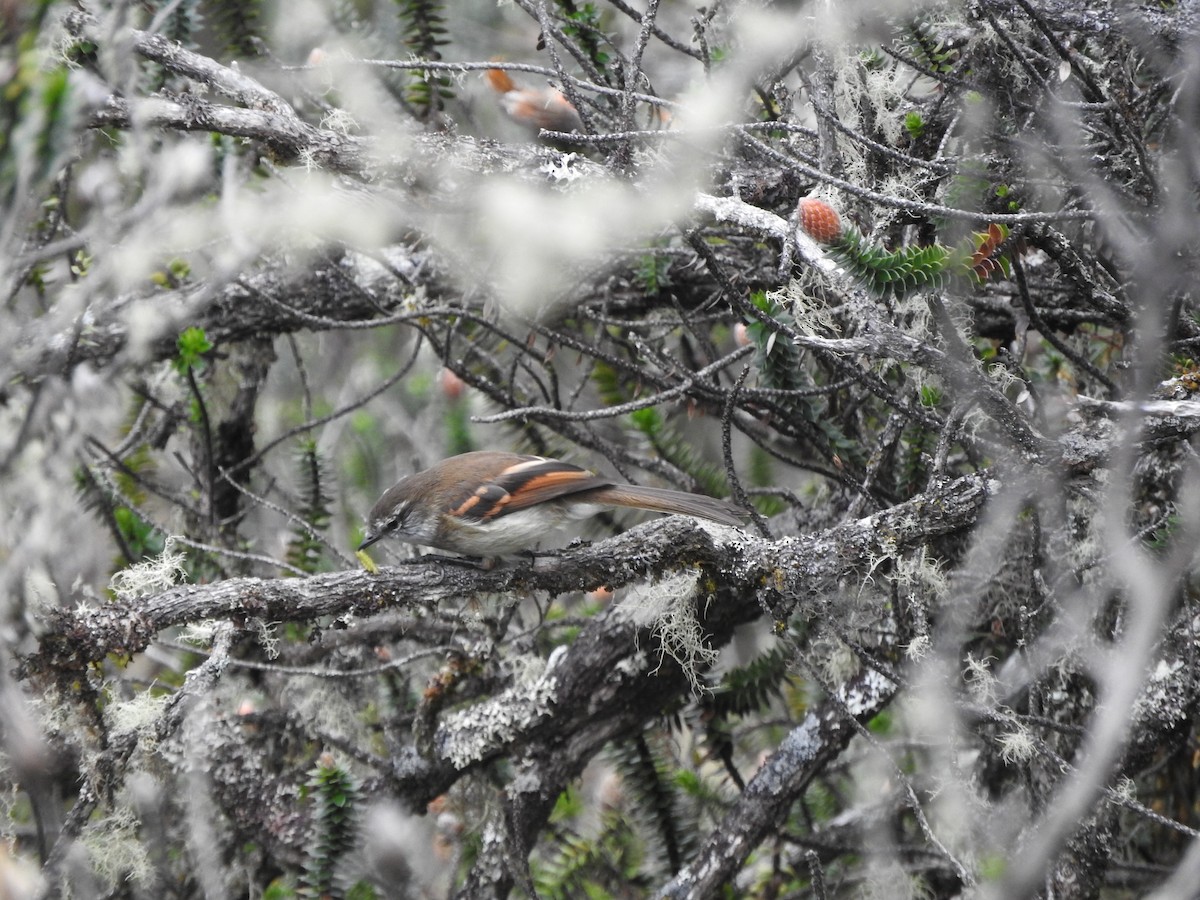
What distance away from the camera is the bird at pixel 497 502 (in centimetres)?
441

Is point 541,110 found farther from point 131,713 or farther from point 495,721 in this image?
point 131,713

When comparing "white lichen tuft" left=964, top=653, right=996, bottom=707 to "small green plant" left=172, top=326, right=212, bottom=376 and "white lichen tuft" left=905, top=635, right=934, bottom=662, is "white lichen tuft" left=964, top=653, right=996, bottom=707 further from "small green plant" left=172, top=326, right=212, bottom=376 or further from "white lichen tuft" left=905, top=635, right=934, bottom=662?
"small green plant" left=172, top=326, right=212, bottom=376

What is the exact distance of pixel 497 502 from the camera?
448 cm

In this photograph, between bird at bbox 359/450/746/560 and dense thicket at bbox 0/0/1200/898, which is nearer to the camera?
dense thicket at bbox 0/0/1200/898

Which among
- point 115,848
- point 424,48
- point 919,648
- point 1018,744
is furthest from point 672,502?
point 424,48

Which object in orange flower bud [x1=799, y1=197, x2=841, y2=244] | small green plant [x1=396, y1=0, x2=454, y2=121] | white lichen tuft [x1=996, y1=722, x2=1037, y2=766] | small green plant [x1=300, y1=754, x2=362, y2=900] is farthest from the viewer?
small green plant [x1=396, y1=0, x2=454, y2=121]

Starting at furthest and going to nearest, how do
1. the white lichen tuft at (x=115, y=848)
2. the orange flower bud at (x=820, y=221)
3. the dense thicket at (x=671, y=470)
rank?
the white lichen tuft at (x=115, y=848), the dense thicket at (x=671, y=470), the orange flower bud at (x=820, y=221)

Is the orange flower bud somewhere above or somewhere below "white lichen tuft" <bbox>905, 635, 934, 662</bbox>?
above

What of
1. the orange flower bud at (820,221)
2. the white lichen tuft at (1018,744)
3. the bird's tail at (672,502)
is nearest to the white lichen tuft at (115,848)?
the bird's tail at (672,502)

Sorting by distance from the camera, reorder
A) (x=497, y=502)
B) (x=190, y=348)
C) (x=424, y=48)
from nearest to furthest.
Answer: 1. (x=497, y=502)
2. (x=190, y=348)
3. (x=424, y=48)

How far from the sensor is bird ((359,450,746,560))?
4414 millimetres

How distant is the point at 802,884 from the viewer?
4.92 metres

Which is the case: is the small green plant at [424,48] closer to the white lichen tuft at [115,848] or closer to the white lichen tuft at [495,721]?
the white lichen tuft at [495,721]

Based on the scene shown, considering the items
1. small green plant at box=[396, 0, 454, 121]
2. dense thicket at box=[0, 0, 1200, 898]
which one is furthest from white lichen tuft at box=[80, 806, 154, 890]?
small green plant at box=[396, 0, 454, 121]
